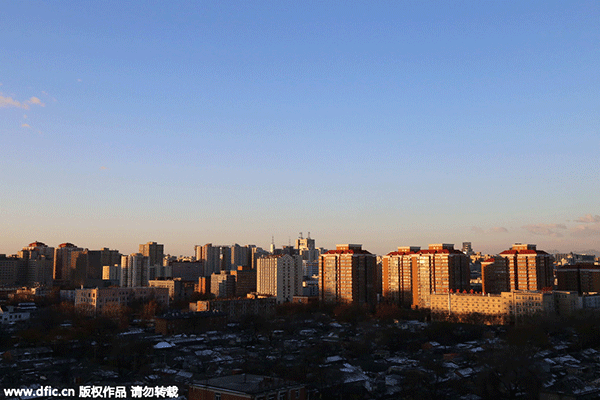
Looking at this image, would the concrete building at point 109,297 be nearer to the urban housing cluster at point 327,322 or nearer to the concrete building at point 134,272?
the urban housing cluster at point 327,322

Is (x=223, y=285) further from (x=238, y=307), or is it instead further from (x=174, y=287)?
(x=238, y=307)

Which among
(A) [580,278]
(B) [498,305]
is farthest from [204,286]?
(A) [580,278]

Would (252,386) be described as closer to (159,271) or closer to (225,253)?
(159,271)

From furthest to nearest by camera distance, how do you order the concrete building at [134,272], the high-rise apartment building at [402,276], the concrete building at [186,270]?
the concrete building at [186,270]
the concrete building at [134,272]
the high-rise apartment building at [402,276]

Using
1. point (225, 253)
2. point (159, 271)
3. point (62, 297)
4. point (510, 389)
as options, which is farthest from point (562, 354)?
point (225, 253)

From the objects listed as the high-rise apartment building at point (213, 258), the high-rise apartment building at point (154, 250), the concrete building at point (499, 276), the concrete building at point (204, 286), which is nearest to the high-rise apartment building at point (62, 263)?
the high-rise apartment building at point (154, 250)

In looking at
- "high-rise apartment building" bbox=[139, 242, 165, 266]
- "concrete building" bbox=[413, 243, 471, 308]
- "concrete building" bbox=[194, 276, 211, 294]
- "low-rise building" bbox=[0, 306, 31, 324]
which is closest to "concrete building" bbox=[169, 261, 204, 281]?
"high-rise apartment building" bbox=[139, 242, 165, 266]
